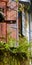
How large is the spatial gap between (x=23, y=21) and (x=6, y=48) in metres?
1.83

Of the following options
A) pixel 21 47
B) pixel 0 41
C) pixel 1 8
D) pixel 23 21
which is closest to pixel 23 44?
pixel 21 47

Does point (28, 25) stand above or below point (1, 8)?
below

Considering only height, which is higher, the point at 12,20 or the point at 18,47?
the point at 12,20

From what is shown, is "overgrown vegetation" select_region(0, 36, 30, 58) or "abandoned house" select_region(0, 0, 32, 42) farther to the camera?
"abandoned house" select_region(0, 0, 32, 42)

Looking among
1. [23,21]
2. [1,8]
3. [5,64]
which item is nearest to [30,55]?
[5,64]

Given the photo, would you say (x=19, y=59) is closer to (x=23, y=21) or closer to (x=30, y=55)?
(x=30, y=55)

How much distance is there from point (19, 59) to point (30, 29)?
1916mm

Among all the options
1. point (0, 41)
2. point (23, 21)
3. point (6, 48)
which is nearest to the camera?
point (6, 48)

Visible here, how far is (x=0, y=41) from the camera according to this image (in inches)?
148

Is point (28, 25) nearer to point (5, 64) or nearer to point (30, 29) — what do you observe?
point (30, 29)

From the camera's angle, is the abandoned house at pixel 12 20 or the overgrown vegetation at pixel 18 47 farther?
the abandoned house at pixel 12 20

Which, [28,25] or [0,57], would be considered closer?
[0,57]

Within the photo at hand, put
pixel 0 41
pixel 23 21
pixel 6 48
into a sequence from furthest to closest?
pixel 23 21, pixel 0 41, pixel 6 48

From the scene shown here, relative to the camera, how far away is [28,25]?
5566mm
